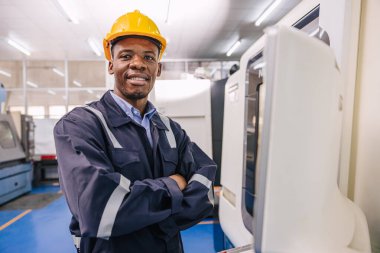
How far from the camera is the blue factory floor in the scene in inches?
112

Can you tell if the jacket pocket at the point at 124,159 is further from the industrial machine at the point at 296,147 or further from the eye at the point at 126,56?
the industrial machine at the point at 296,147

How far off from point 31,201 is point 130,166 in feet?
15.7

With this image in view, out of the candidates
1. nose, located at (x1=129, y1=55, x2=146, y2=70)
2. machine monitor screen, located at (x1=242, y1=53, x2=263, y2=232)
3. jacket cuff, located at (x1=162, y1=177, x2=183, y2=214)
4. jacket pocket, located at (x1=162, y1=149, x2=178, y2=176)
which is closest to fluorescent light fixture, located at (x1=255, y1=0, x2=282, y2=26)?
machine monitor screen, located at (x1=242, y1=53, x2=263, y2=232)

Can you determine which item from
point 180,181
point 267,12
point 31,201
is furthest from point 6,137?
point 267,12

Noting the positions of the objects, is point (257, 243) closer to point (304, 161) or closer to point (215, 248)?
point (304, 161)

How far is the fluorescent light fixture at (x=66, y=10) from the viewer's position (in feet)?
14.6

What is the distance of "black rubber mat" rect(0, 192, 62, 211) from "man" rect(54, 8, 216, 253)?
414 cm

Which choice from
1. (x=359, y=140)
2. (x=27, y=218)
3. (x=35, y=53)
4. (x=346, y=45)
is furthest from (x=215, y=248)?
(x=35, y=53)

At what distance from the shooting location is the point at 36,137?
19.8 feet

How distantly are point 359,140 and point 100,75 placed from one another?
12.8 metres

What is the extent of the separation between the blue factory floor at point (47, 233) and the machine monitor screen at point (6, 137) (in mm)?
1309

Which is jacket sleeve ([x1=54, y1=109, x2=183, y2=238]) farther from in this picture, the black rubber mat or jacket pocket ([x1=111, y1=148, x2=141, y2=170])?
the black rubber mat

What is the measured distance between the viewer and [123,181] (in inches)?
34.4

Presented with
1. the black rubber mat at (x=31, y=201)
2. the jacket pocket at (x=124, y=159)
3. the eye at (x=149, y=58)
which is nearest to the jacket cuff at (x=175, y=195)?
the jacket pocket at (x=124, y=159)
